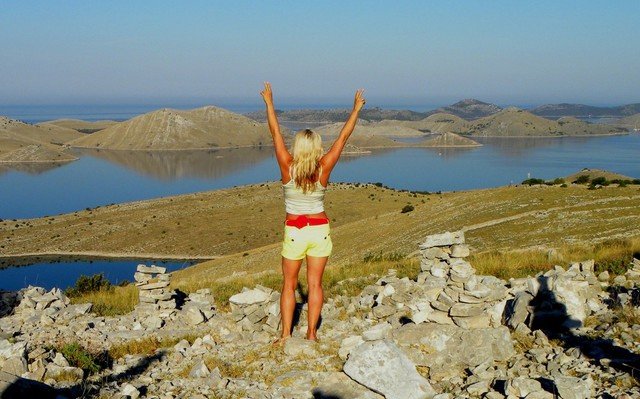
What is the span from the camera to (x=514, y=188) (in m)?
45.2

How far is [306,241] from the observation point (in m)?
7.15

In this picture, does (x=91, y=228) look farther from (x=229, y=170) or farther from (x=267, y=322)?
(x=229, y=170)

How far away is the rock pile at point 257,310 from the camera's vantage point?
8891mm

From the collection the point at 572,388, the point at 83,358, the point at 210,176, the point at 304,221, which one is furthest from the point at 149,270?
the point at 210,176

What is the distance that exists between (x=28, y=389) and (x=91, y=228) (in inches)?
3125

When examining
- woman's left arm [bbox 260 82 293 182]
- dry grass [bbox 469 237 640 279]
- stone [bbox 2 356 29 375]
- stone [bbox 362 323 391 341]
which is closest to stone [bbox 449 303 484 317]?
stone [bbox 362 323 391 341]

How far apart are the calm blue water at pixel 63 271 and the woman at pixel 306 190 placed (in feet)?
164

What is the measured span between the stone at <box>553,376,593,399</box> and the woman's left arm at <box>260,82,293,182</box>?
3887 millimetres

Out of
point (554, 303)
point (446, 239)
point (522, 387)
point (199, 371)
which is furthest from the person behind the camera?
point (446, 239)

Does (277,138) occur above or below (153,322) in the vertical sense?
above

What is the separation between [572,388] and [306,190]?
3699mm

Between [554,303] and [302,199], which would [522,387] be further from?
[302,199]

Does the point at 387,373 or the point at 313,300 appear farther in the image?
the point at 313,300

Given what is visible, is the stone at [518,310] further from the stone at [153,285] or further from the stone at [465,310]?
the stone at [153,285]
